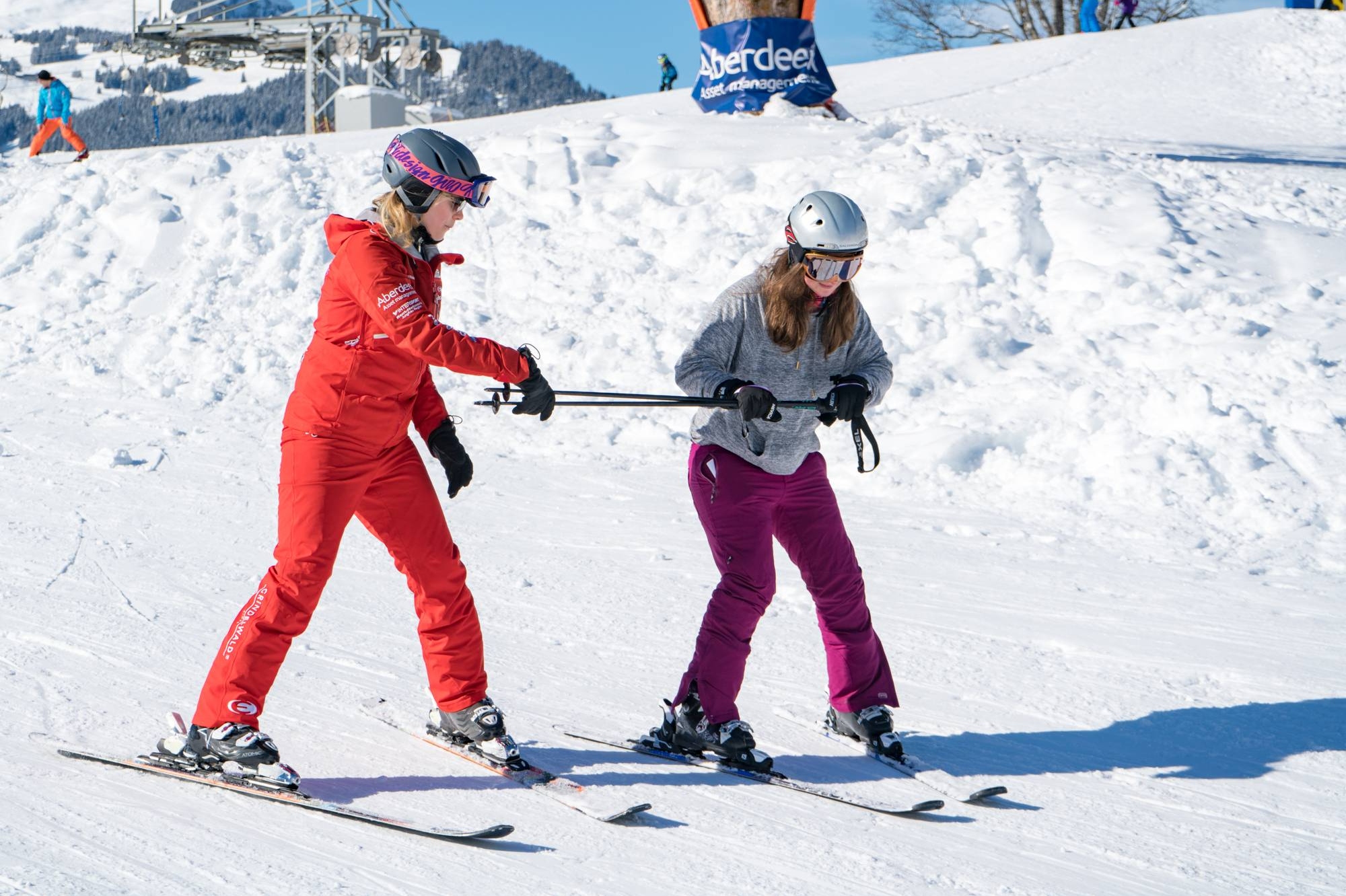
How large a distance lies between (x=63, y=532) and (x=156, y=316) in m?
4.52

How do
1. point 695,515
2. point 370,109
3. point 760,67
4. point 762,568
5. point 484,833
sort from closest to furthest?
1. point 484,833
2. point 762,568
3. point 695,515
4. point 760,67
5. point 370,109

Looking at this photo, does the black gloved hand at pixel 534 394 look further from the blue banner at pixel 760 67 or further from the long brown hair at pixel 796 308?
the blue banner at pixel 760 67

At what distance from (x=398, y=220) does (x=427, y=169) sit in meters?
0.18

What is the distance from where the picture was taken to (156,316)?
33.1 feet

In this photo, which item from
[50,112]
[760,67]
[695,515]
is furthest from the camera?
[50,112]

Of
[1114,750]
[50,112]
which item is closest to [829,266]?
[1114,750]

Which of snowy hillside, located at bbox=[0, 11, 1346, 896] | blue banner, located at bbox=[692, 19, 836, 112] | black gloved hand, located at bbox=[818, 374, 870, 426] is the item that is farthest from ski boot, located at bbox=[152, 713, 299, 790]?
blue banner, located at bbox=[692, 19, 836, 112]

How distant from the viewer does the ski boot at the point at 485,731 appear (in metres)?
3.71

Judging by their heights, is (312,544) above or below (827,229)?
below

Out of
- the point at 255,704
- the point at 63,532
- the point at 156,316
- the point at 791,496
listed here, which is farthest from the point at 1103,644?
the point at 156,316

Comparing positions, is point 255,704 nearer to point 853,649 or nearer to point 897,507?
point 853,649

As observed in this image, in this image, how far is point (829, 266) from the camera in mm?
3785

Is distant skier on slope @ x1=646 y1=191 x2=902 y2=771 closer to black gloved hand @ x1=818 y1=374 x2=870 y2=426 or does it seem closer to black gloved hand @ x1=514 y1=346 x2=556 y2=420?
black gloved hand @ x1=818 y1=374 x2=870 y2=426

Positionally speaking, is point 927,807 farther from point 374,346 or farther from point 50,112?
point 50,112
